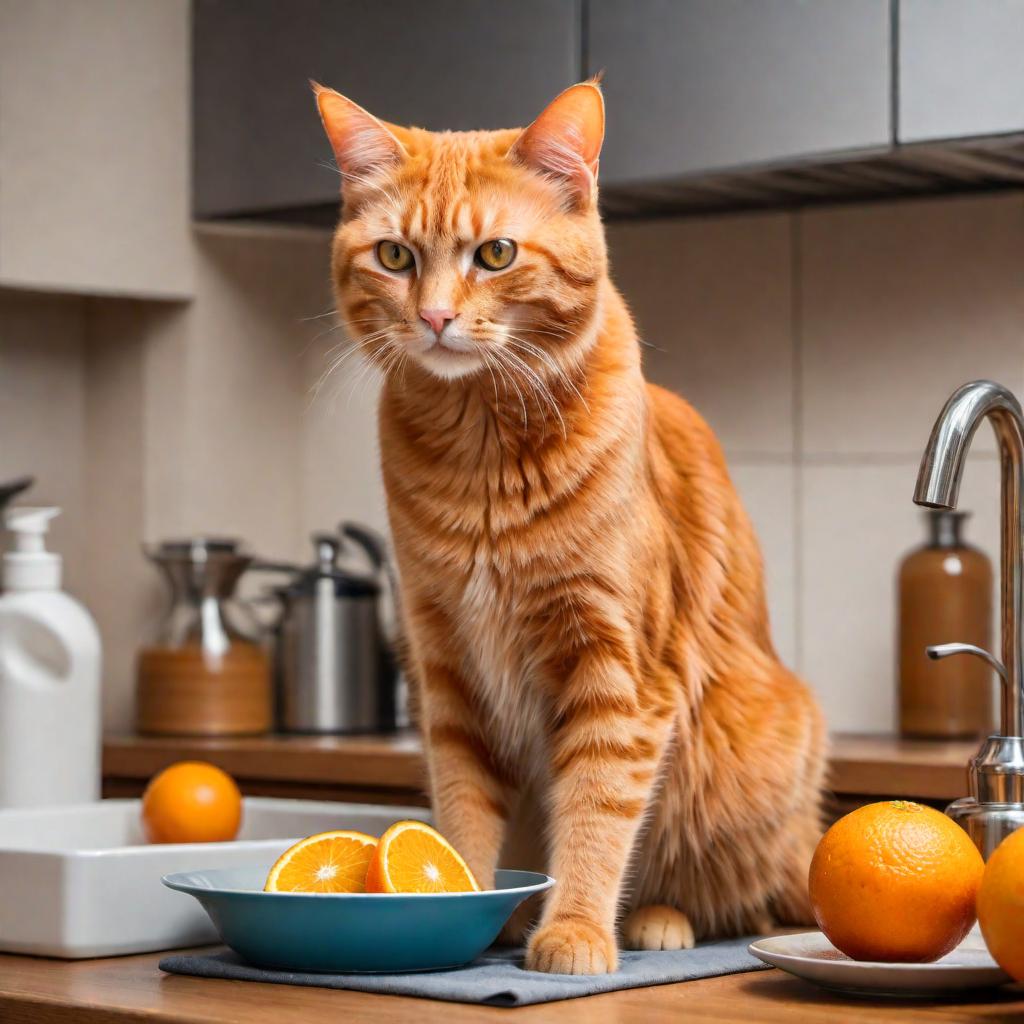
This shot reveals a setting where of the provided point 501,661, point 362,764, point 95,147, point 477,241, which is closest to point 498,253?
point 477,241

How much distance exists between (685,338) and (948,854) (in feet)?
4.47

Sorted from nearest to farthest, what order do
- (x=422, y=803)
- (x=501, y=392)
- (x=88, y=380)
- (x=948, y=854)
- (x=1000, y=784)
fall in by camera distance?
(x=948, y=854)
(x=1000, y=784)
(x=501, y=392)
(x=422, y=803)
(x=88, y=380)

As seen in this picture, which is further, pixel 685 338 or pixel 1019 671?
pixel 685 338

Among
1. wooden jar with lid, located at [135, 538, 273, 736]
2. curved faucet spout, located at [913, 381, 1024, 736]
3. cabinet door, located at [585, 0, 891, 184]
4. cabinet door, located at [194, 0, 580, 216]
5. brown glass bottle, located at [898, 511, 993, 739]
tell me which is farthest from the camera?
wooden jar with lid, located at [135, 538, 273, 736]

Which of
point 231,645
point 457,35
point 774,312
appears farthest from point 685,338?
point 231,645

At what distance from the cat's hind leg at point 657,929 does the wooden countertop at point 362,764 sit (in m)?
0.39

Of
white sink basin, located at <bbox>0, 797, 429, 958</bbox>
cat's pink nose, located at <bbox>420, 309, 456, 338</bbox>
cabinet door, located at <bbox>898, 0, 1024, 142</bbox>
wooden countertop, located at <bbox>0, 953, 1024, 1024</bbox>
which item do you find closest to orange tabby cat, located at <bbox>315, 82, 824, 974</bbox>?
cat's pink nose, located at <bbox>420, 309, 456, 338</bbox>

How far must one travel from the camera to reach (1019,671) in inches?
51.1

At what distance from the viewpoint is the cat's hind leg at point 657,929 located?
1384mm

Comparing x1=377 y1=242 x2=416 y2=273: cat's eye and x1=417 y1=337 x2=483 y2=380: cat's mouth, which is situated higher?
x1=377 y1=242 x2=416 y2=273: cat's eye

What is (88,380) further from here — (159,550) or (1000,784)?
(1000,784)

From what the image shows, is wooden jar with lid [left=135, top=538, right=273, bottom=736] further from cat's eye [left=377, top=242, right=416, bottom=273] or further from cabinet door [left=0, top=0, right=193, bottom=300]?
cat's eye [left=377, top=242, right=416, bottom=273]

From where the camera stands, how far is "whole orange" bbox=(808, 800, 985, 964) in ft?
3.58

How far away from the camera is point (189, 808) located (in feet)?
4.77
